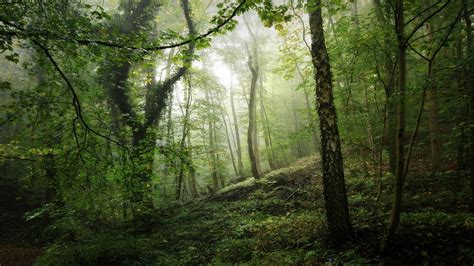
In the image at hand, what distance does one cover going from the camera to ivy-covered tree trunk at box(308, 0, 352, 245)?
486 cm

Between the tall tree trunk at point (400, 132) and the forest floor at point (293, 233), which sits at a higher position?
the tall tree trunk at point (400, 132)

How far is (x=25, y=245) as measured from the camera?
43.0 ft

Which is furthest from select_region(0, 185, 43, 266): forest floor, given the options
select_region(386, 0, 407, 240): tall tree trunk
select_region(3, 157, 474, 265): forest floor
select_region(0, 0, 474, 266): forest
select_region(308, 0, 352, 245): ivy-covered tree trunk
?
select_region(386, 0, 407, 240): tall tree trunk

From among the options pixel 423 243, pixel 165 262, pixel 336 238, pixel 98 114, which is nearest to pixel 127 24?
pixel 98 114

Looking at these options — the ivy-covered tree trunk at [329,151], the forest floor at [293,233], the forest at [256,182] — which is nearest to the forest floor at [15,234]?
the forest at [256,182]

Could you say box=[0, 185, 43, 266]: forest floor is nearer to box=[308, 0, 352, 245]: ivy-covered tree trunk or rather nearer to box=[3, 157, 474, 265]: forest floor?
box=[3, 157, 474, 265]: forest floor

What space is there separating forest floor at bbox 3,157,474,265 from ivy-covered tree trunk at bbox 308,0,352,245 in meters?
0.41

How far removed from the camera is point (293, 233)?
6.15 m

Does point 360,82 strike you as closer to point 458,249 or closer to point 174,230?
point 458,249

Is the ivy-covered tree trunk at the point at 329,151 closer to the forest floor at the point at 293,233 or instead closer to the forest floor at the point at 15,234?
the forest floor at the point at 293,233

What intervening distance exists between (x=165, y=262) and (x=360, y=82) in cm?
986

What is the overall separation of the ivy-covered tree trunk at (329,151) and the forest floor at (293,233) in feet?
1.35

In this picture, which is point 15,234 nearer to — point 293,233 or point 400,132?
point 293,233

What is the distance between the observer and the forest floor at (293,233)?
414cm
